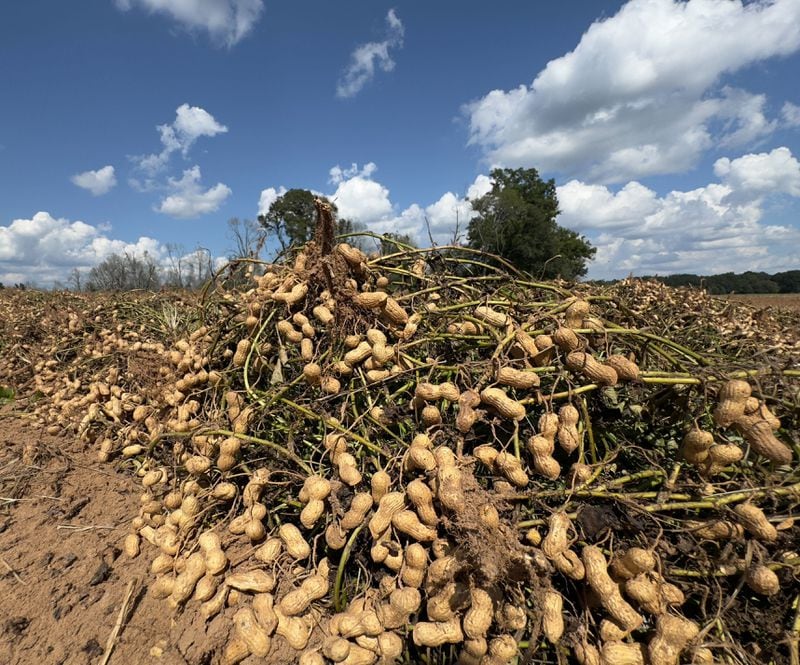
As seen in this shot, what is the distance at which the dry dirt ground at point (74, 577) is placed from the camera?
5.39 feet

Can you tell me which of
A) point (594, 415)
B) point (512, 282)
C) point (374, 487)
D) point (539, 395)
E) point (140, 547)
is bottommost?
point (140, 547)

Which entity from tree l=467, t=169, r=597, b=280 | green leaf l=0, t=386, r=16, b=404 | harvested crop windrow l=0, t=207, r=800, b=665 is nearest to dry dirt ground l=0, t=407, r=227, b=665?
harvested crop windrow l=0, t=207, r=800, b=665

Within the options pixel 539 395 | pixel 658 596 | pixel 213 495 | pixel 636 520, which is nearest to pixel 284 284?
pixel 213 495

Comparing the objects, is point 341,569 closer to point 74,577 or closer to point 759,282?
point 74,577

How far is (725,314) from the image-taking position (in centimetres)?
368

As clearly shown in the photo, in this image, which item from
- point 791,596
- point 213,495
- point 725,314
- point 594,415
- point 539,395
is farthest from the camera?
point 725,314

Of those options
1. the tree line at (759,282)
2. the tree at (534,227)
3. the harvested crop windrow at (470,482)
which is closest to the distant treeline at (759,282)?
the tree line at (759,282)

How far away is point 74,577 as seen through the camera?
79.0 inches

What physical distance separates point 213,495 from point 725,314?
4070mm

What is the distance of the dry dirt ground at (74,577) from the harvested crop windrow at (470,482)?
0.38 feet

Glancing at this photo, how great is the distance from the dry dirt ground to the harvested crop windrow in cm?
12

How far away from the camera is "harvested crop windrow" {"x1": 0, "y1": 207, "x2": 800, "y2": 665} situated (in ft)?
4.21

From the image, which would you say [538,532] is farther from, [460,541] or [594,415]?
[594,415]

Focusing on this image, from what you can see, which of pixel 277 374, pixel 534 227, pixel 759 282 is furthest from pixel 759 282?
pixel 277 374
